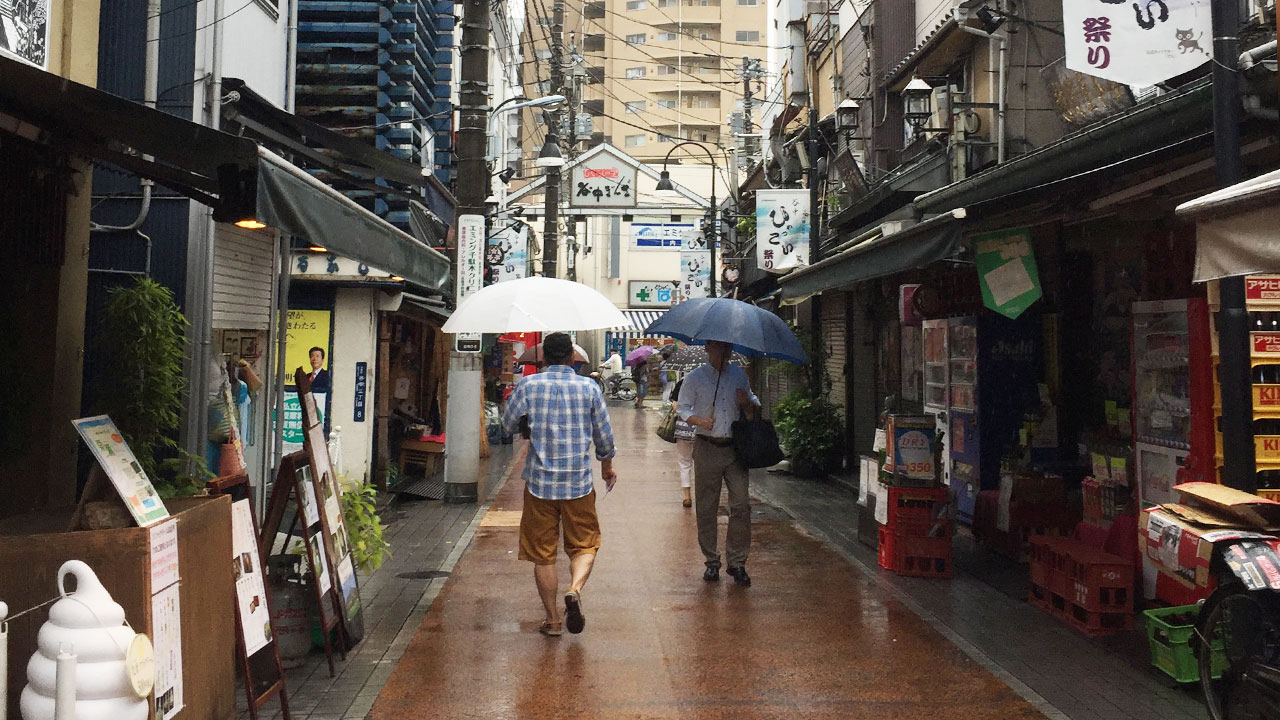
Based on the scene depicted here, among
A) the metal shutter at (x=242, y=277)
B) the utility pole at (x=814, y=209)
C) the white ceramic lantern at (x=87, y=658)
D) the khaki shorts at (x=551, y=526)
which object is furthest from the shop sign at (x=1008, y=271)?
the utility pole at (x=814, y=209)

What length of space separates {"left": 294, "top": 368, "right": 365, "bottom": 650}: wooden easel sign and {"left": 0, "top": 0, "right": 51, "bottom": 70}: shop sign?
2.60 metres

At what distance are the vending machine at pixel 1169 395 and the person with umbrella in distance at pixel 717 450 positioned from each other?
3.16 meters

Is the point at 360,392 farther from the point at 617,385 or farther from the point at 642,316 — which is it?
the point at 642,316

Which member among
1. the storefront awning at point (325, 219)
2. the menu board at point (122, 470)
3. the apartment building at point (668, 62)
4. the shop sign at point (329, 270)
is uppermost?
the apartment building at point (668, 62)

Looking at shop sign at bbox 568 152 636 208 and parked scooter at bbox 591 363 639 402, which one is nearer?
shop sign at bbox 568 152 636 208

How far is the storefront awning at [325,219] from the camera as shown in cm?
530

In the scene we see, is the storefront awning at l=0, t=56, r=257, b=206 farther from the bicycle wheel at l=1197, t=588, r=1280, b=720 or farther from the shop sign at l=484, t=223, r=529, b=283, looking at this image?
the shop sign at l=484, t=223, r=529, b=283

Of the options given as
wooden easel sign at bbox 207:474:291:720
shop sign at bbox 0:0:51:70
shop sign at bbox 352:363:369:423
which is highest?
shop sign at bbox 0:0:51:70

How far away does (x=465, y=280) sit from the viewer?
14414 mm

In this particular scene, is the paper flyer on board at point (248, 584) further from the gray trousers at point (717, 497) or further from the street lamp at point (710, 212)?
the street lamp at point (710, 212)

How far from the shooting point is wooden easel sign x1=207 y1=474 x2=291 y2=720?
5215 millimetres

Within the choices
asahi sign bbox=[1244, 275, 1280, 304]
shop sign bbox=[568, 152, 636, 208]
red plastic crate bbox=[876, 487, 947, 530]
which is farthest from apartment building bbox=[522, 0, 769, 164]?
asahi sign bbox=[1244, 275, 1280, 304]

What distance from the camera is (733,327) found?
9.13m

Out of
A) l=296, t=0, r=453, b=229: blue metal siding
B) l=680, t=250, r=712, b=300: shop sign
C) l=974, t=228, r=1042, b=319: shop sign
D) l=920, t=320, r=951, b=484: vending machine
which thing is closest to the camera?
l=974, t=228, r=1042, b=319: shop sign
